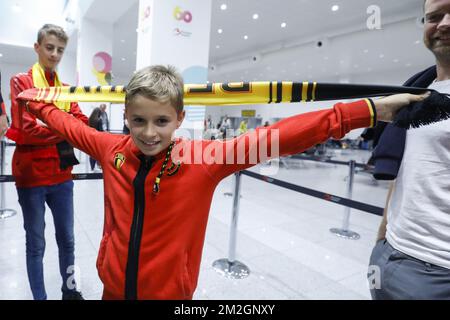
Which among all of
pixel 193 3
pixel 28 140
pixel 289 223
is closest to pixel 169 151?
pixel 28 140

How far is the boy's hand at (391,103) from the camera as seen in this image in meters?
0.88

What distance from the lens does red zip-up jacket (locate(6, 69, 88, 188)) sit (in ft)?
5.12

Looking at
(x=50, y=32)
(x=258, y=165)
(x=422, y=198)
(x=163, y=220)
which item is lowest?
(x=258, y=165)

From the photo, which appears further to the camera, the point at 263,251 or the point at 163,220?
the point at 263,251

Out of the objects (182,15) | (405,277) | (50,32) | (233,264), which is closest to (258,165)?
(182,15)

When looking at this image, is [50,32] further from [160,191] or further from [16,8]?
[16,8]

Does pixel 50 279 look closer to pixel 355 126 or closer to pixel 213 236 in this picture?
pixel 213 236

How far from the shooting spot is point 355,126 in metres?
0.87

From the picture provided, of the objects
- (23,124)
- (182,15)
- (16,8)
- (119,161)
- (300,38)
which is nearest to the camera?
(119,161)

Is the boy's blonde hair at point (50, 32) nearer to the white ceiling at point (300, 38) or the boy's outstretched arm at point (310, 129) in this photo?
the boy's outstretched arm at point (310, 129)

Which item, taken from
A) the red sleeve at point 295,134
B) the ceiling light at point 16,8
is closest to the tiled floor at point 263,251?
the red sleeve at point 295,134

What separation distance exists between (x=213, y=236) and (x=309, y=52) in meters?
11.7

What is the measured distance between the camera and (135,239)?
0.98 m

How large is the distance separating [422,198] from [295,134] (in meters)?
0.54
